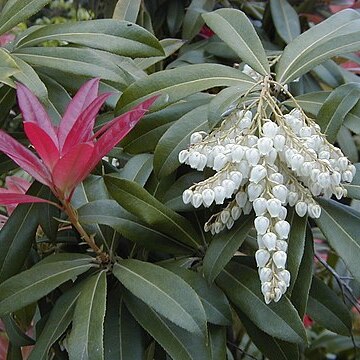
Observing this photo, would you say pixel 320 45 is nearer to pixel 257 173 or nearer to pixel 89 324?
pixel 257 173

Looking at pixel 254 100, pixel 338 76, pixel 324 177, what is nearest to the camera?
pixel 324 177

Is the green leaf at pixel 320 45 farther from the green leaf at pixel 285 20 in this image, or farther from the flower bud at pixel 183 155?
the green leaf at pixel 285 20

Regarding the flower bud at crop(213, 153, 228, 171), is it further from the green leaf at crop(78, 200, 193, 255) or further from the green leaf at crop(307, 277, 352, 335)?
the green leaf at crop(307, 277, 352, 335)

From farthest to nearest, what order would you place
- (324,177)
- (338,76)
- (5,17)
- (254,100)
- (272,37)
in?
(272,37)
(338,76)
(5,17)
(254,100)
(324,177)

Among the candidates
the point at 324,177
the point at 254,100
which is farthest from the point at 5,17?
the point at 324,177

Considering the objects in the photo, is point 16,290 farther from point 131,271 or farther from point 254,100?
point 254,100

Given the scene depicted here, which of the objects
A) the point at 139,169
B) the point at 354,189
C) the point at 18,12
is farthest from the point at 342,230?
the point at 18,12

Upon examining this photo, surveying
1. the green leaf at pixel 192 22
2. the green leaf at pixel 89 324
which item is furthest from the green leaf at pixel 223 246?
the green leaf at pixel 192 22

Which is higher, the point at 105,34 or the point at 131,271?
the point at 105,34
